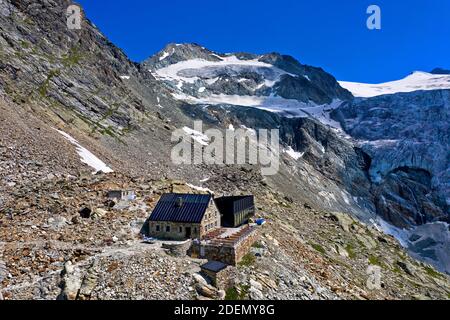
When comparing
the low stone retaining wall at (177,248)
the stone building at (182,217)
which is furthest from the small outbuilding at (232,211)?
the low stone retaining wall at (177,248)

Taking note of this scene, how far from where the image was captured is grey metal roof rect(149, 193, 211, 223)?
3697cm

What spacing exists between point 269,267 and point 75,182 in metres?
27.2

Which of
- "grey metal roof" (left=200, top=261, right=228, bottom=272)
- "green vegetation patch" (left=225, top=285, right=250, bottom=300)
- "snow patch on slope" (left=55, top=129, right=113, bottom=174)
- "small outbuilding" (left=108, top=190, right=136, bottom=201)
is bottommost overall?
"green vegetation patch" (left=225, top=285, right=250, bottom=300)

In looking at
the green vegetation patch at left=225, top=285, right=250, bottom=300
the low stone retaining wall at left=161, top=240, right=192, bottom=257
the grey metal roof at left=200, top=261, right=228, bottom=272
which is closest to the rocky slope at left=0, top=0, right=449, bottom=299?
the green vegetation patch at left=225, top=285, right=250, bottom=300

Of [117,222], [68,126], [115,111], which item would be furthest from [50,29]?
[117,222]

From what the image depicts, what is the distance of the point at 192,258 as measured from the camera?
→ 31781 mm

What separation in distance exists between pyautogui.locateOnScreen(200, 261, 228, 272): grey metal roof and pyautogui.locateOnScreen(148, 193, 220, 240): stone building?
744 cm

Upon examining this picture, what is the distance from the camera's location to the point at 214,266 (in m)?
28.1

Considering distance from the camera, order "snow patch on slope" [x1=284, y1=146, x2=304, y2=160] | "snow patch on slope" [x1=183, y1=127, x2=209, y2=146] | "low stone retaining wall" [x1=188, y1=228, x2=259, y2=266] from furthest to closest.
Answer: "snow patch on slope" [x1=284, y1=146, x2=304, y2=160], "snow patch on slope" [x1=183, y1=127, x2=209, y2=146], "low stone retaining wall" [x1=188, y1=228, x2=259, y2=266]

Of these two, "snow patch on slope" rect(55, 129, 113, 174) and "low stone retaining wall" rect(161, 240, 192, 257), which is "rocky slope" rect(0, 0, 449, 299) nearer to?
"low stone retaining wall" rect(161, 240, 192, 257)

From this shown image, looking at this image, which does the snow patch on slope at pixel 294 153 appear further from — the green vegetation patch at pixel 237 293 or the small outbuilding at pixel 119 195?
the green vegetation patch at pixel 237 293

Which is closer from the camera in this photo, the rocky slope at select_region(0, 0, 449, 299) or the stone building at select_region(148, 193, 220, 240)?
the rocky slope at select_region(0, 0, 449, 299)

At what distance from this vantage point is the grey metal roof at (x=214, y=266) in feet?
90.1

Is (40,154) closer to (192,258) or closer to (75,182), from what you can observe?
(75,182)
